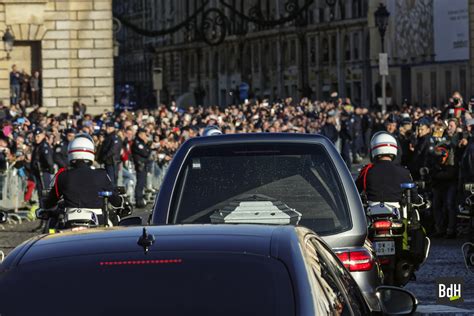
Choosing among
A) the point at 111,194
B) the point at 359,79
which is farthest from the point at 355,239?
the point at 359,79

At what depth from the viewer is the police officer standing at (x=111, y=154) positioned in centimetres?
3512

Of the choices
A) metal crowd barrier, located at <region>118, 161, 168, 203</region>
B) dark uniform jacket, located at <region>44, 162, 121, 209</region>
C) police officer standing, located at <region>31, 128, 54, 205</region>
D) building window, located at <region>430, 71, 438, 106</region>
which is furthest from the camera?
building window, located at <region>430, 71, 438, 106</region>

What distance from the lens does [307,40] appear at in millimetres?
103250

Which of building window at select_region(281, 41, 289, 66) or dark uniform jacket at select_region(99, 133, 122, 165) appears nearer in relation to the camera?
dark uniform jacket at select_region(99, 133, 122, 165)

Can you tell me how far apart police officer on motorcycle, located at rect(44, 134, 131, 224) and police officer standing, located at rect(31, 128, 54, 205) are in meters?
16.4

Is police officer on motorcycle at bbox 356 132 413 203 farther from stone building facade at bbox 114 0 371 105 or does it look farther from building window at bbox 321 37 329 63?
building window at bbox 321 37 329 63

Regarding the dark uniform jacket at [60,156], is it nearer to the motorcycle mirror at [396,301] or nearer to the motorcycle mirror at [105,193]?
the motorcycle mirror at [105,193]

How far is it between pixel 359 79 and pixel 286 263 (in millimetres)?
86474

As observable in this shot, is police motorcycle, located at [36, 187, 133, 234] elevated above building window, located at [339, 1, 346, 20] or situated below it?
below

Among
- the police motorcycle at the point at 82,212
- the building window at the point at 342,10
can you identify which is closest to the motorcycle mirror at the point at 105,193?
the police motorcycle at the point at 82,212

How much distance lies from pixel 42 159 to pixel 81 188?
17380mm

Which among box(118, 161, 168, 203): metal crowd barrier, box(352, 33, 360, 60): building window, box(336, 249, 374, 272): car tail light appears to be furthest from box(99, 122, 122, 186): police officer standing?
box(352, 33, 360, 60): building window

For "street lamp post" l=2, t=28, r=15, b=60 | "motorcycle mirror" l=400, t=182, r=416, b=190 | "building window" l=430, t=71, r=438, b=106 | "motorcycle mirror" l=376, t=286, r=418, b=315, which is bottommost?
"motorcycle mirror" l=376, t=286, r=418, b=315

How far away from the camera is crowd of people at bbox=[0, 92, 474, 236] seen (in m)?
23.9
